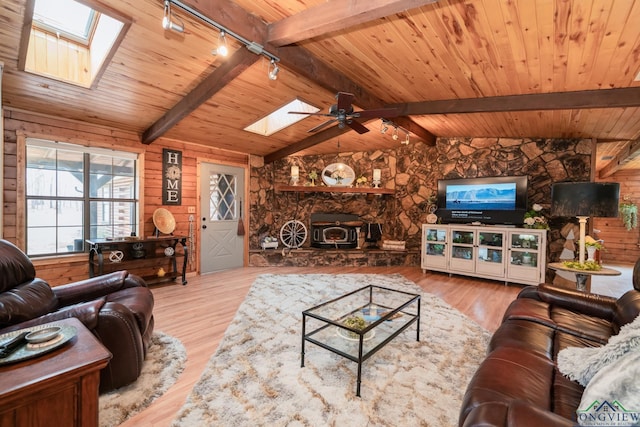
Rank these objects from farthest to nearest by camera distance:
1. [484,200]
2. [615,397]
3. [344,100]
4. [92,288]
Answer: [484,200], [344,100], [92,288], [615,397]

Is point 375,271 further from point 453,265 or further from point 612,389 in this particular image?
point 612,389

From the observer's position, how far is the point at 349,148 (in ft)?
21.2

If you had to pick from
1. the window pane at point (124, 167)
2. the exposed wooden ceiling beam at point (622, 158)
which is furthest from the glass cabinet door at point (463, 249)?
the window pane at point (124, 167)

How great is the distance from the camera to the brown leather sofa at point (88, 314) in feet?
5.71

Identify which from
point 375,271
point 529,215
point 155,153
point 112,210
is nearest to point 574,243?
point 529,215

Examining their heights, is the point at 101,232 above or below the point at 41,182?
below

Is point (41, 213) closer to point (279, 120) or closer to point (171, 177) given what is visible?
point (171, 177)

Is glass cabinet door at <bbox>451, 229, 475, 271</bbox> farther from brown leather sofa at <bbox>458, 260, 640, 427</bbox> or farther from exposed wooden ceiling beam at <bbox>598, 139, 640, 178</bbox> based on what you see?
exposed wooden ceiling beam at <bbox>598, 139, 640, 178</bbox>

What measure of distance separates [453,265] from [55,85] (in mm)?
6246

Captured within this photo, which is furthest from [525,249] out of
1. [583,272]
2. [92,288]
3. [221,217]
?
[92,288]

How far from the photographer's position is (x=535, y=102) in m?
3.21

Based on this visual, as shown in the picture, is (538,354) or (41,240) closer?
(538,354)

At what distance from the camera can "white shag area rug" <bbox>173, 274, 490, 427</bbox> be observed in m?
1.71

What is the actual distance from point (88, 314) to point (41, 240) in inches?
114
